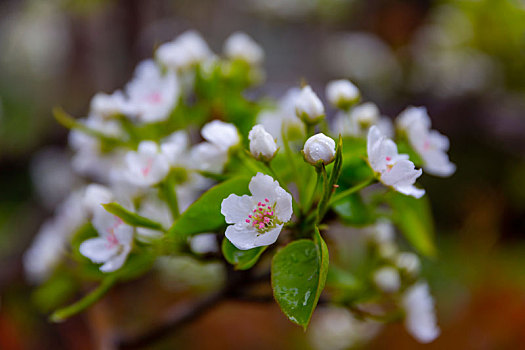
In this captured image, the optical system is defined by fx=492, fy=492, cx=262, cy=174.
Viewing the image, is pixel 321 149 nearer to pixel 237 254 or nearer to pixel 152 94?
pixel 237 254

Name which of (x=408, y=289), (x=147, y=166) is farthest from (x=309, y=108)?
(x=408, y=289)

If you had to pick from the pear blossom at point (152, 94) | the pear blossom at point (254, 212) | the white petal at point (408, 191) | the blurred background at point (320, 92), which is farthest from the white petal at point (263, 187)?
the blurred background at point (320, 92)

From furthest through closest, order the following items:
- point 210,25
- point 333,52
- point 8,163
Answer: point 210,25, point 333,52, point 8,163

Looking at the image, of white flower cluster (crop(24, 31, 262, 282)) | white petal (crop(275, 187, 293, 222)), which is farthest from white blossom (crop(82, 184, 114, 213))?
white petal (crop(275, 187, 293, 222))

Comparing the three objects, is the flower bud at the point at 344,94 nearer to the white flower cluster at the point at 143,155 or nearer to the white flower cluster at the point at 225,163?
the white flower cluster at the point at 225,163

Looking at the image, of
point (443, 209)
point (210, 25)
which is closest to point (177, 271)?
point (443, 209)

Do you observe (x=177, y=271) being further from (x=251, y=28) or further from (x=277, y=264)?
(x=251, y=28)

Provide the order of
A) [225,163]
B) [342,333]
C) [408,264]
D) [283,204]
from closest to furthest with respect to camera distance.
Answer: [283,204] → [225,163] → [408,264] → [342,333]
